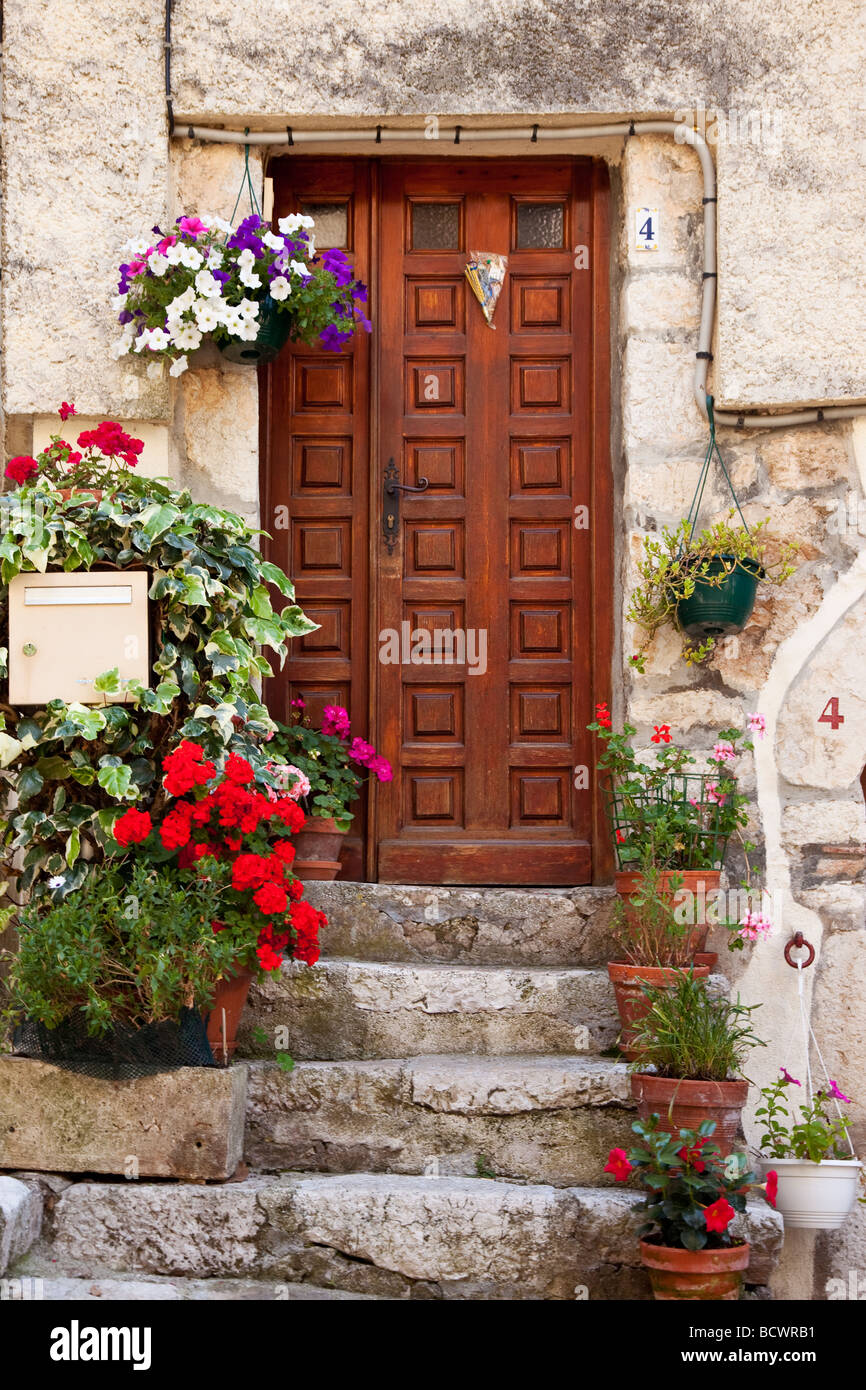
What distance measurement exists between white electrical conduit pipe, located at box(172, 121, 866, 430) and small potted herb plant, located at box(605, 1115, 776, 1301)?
2305 mm

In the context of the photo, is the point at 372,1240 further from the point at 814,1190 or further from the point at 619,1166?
the point at 814,1190

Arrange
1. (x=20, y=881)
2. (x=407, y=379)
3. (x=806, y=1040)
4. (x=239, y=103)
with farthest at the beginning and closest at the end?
(x=407, y=379)
(x=239, y=103)
(x=806, y=1040)
(x=20, y=881)

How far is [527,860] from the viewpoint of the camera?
478 cm

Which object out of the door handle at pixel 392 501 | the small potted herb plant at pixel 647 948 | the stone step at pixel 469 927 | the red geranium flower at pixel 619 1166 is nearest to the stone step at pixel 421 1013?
the small potted herb plant at pixel 647 948

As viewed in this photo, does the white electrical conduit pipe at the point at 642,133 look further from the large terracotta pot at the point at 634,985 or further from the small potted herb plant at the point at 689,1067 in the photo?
the small potted herb plant at the point at 689,1067

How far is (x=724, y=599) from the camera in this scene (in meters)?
4.35

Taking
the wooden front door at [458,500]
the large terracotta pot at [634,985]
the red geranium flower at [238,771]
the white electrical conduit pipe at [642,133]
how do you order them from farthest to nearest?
the wooden front door at [458,500] → the white electrical conduit pipe at [642,133] → the large terracotta pot at [634,985] → the red geranium flower at [238,771]

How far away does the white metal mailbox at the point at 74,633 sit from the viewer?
387 centimetres

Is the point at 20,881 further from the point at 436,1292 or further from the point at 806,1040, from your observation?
the point at 806,1040

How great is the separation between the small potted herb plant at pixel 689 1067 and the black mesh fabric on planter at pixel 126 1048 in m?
1.07

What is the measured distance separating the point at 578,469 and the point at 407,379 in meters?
0.65

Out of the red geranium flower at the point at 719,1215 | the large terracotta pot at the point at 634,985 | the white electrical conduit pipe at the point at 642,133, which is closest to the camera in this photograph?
the red geranium flower at the point at 719,1215

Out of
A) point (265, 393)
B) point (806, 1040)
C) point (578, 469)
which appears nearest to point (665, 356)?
point (578, 469)

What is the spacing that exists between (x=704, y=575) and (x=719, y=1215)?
76.7 inches
